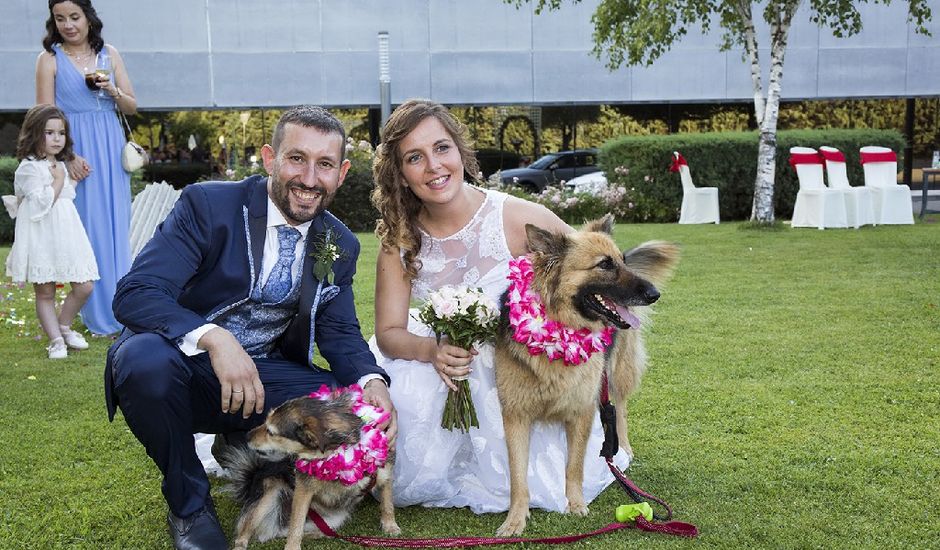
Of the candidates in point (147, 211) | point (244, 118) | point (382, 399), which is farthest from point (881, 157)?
point (382, 399)

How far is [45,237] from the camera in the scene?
6527 millimetres

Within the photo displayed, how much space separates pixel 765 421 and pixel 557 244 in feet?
6.46

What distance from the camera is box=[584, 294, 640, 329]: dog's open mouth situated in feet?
11.1

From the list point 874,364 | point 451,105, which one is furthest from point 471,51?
point 874,364

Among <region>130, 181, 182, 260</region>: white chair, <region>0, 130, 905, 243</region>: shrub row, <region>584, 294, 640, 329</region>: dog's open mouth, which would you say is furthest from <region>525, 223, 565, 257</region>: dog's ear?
<region>0, 130, 905, 243</region>: shrub row

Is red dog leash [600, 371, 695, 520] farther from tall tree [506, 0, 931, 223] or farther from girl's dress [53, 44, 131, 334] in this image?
tall tree [506, 0, 931, 223]

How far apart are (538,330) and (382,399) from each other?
2.19ft

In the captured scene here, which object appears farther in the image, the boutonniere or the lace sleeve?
the lace sleeve

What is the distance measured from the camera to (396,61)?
2038 cm

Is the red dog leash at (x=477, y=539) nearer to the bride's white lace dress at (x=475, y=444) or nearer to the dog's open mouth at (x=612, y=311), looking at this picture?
the bride's white lace dress at (x=475, y=444)

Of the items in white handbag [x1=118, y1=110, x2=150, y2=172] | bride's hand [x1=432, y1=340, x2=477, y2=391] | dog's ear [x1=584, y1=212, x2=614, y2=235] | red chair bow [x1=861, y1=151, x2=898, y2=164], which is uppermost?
white handbag [x1=118, y1=110, x2=150, y2=172]

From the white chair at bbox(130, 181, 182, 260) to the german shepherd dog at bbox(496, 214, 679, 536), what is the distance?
19.5 feet

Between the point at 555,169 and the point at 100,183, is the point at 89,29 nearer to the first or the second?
the point at 100,183

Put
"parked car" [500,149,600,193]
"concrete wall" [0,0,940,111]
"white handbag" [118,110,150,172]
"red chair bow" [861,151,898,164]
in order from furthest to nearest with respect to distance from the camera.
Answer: "parked car" [500,149,600,193]
"concrete wall" [0,0,940,111]
"red chair bow" [861,151,898,164]
"white handbag" [118,110,150,172]
